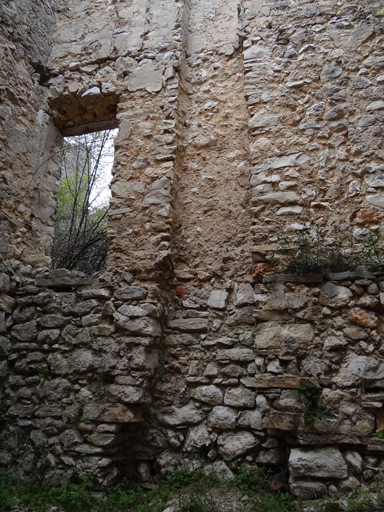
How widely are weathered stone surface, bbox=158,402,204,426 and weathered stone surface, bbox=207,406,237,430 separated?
9 centimetres

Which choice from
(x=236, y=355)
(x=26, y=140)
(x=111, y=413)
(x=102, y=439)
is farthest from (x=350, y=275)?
(x=26, y=140)

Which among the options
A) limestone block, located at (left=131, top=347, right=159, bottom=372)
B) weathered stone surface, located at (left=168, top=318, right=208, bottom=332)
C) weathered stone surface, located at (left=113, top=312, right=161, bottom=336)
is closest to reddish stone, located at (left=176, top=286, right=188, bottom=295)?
weathered stone surface, located at (left=168, top=318, right=208, bottom=332)

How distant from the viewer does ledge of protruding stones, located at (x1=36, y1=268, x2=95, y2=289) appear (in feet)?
11.1

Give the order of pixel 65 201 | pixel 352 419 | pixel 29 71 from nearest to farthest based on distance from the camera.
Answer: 1. pixel 352 419
2. pixel 29 71
3. pixel 65 201

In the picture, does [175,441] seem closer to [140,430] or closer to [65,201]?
A: [140,430]

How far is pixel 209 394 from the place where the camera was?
290cm

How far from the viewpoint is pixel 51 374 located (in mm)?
3109

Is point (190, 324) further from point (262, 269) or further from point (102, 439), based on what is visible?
point (102, 439)

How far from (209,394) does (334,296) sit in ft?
3.79

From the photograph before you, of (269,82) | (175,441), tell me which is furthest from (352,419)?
(269,82)

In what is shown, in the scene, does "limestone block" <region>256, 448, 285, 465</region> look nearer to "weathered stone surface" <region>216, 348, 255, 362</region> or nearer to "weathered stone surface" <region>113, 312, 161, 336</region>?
"weathered stone surface" <region>216, 348, 255, 362</region>

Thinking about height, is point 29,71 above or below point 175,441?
above

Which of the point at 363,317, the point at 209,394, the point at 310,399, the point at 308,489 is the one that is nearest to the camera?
the point at 308,489

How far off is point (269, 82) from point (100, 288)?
2.32 meters
